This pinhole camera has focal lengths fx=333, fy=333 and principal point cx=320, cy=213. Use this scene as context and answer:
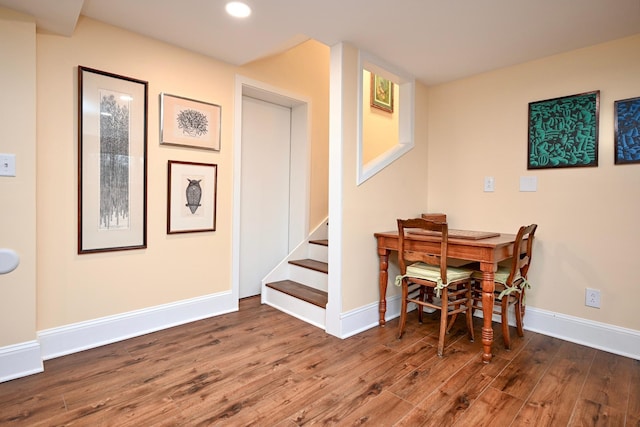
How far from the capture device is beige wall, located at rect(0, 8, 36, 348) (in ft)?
5.98

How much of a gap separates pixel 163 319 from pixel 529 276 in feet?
9.55

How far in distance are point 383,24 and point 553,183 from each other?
1750mm

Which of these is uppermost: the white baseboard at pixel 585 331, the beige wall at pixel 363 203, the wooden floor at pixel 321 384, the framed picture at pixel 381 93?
the framed picture at pixel 381 93

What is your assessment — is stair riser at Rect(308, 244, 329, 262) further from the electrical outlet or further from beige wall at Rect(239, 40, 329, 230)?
the electrical outlet

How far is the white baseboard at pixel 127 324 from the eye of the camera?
2.09 meters

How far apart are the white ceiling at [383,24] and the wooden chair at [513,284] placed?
1.30m

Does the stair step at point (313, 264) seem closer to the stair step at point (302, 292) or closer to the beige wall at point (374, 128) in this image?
the stair step at point (302, 292)

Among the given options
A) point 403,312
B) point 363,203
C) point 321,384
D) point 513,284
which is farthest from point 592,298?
point 321,384

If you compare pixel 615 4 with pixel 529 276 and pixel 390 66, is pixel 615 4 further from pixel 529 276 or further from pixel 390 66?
pixel 529 276

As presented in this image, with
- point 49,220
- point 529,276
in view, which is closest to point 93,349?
point 49,220

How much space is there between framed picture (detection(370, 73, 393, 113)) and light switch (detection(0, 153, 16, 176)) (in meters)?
3.16

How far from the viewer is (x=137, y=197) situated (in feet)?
7.84

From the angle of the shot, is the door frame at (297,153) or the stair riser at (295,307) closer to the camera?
the stair riser at (295,307)

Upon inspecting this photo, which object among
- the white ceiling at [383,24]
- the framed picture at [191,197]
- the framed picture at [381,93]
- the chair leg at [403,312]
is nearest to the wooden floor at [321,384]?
the chair leg at [403,312]
